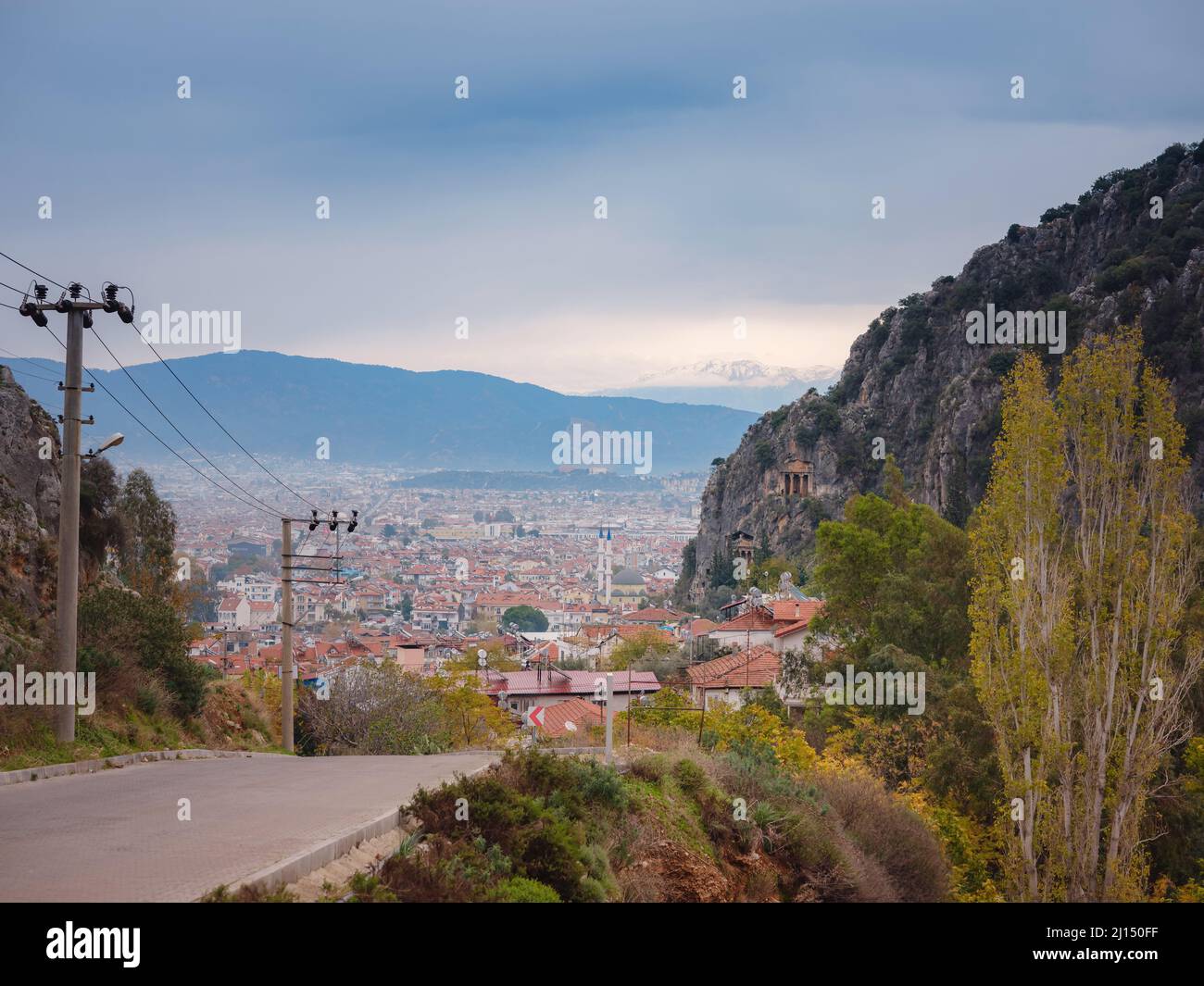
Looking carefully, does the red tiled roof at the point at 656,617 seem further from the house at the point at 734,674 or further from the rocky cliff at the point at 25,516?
the rocky cliff at the point at 25,516

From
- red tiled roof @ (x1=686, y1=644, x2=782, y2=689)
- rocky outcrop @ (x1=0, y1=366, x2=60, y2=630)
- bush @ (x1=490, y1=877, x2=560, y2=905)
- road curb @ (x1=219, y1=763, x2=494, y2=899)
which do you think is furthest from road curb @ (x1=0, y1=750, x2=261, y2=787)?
red tiled roof @ (x1=686, y1=644, x2=782, y2=689)

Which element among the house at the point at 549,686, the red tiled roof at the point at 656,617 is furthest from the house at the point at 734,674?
the red tiled roof at the point at 656,617

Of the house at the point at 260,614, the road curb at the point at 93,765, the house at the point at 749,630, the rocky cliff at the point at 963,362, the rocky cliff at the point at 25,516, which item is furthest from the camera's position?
the house at the point at 260,614

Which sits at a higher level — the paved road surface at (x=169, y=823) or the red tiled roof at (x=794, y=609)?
the paved road surface at (x=169, y=823)

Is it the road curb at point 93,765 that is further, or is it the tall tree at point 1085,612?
the tall tree at point 1085,612
